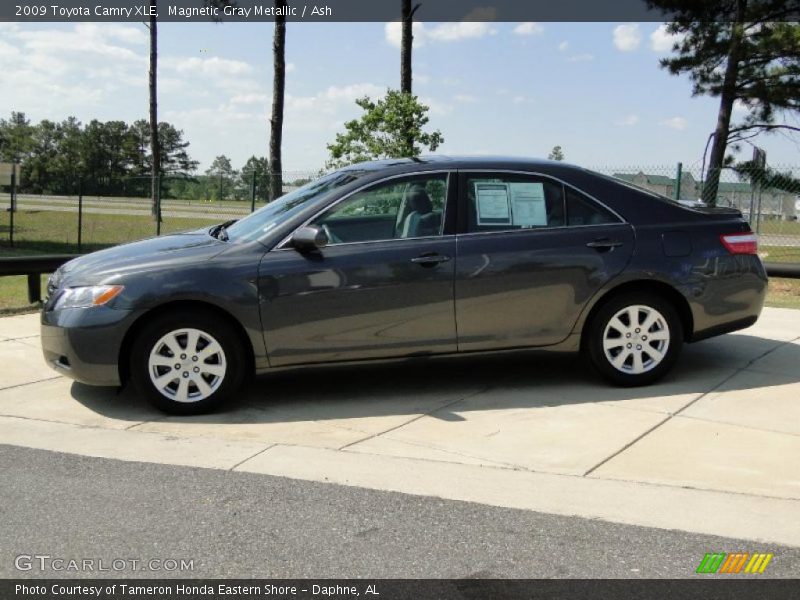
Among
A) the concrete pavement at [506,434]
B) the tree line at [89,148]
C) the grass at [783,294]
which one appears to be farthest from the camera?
the tree line at [89,148]

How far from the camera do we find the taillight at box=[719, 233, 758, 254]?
6082 mm

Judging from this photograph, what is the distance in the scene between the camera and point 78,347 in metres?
5.33

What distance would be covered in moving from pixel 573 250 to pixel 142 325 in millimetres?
2915

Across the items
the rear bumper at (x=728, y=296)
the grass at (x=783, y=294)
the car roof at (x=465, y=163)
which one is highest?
the car roof at (x=465, y=163)

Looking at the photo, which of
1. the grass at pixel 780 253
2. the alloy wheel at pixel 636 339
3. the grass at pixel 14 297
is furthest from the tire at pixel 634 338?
the grass at pixel 780 253

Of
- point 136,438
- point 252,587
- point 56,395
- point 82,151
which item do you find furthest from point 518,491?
point 82,151

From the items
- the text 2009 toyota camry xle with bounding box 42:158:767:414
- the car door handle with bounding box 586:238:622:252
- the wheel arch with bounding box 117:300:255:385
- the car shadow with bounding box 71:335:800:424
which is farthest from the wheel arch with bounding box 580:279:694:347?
the wheel arch with bounding box 117:300:255:385

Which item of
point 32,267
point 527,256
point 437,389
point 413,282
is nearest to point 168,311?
Result: point 413,282

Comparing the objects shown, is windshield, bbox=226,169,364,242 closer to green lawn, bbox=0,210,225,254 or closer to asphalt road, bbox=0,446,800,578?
asphalt road, bbox=0,446,800,578

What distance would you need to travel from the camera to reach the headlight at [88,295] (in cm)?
531

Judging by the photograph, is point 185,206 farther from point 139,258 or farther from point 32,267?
point 139,258

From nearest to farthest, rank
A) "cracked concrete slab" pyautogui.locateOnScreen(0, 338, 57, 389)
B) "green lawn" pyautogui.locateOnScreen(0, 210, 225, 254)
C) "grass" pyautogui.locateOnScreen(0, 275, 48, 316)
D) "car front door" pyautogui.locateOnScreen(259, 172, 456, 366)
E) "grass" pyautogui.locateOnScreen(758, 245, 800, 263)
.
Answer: "car front door" pyautogui.locateOnScreen(259, 172, 456, 366), "cracked concrete slab" pyautogui.locateOnScreen(0, 338, 57, 389), "grass" pyautogui.locateOnScreen(0, 275, 48, 316), "grass" pyautogui.locateOnScreen(758, 245, 800, 263), "green lawn" pyautogui.locateOnScreen(0, 210, 225, 254)

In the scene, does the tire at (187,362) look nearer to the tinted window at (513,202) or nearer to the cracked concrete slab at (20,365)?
the cracked concrete slab at (20,365)

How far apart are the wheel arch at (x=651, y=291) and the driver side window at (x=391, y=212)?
4.03 feet
